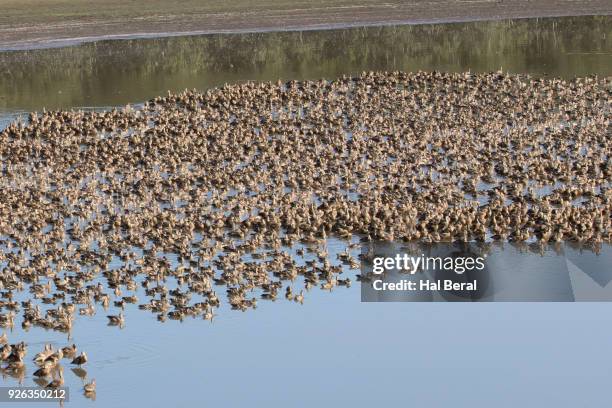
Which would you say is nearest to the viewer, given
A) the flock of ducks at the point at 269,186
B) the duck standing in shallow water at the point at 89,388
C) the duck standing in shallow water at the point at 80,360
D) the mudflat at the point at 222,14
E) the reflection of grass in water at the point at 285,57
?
the duck standing in shallow water at the point at 89,388

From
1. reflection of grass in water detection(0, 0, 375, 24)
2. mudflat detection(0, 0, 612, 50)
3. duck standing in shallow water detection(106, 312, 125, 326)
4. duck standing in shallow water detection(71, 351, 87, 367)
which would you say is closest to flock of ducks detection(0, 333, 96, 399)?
duck standing in shallow water detection(71, 351, 87, 367)

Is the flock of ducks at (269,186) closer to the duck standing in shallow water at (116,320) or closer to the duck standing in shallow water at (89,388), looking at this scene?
the duck standing in shallow water at (116,320)

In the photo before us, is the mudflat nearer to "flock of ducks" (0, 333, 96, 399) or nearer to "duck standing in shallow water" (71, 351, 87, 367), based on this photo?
"flock of ducks" (0, 333, 96, 399)

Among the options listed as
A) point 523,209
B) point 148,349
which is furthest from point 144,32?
point 148,349

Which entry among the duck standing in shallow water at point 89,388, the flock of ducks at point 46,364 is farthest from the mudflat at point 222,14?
the duck standing in shallow water at point 89,388

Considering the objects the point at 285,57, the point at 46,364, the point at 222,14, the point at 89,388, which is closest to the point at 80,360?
the point at 46,364

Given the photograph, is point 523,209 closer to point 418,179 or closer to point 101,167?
point 418,179
